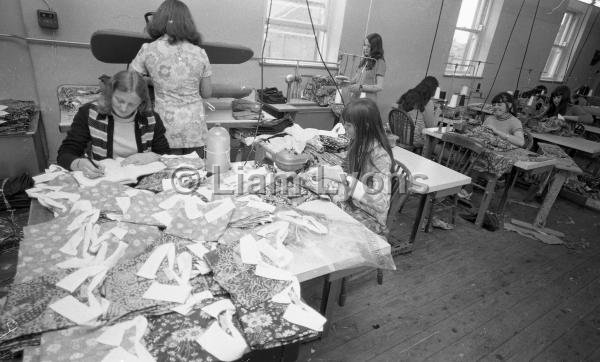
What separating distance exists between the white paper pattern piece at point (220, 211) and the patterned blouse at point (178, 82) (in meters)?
1.24

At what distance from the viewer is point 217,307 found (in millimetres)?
874

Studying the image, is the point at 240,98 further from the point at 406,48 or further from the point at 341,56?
the point at 406,48

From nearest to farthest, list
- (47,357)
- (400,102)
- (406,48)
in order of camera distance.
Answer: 1. (47,357)
2. (400,102)
3. (406,48)

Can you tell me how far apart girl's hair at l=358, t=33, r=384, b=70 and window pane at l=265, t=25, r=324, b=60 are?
83cm

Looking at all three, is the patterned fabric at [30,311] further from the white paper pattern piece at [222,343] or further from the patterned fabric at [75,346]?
the white paper pattern piece at [222,343]

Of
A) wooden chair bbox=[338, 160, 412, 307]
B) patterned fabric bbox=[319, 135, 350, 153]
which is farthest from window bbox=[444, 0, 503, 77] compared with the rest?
wooden chair bbox=[338, 160, 412, 307]

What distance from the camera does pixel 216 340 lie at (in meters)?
0.80

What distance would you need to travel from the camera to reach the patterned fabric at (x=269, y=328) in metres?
0.81

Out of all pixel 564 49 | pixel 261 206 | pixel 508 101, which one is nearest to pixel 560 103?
pixel 508 101

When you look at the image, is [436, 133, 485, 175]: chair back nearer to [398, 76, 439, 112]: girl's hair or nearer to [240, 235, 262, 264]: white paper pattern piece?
[398, 76, 439, 112]: girl's hair

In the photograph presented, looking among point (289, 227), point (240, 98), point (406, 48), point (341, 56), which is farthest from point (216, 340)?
point (406, 48)

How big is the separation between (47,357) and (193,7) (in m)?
3.21

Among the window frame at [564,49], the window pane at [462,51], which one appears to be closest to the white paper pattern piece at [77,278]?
the window pane at [462,51]

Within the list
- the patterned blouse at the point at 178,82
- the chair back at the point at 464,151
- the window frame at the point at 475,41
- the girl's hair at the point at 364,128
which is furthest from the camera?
the window frame at the point at 475,41
